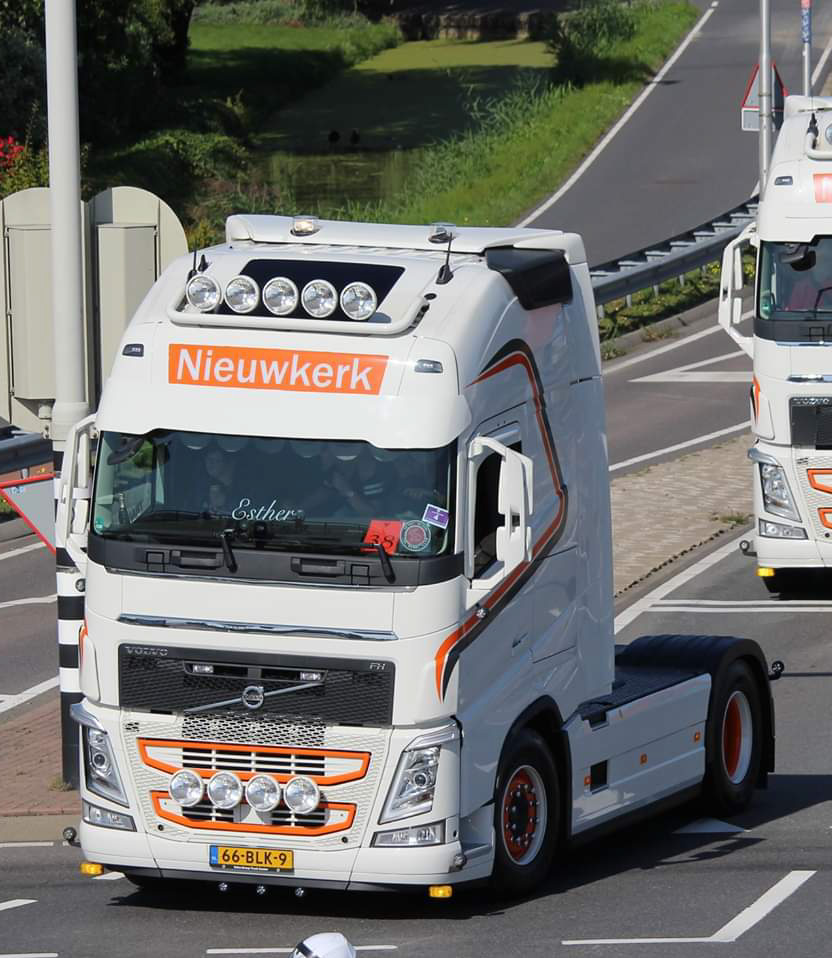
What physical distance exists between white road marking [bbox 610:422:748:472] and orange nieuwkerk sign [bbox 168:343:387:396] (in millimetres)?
15030

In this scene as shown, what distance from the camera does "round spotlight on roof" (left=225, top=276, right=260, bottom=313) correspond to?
421 inches

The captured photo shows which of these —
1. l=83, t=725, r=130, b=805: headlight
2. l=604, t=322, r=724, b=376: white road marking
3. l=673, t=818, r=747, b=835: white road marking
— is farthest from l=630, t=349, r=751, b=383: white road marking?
l=83, t=725, r=130, b=805: headlight

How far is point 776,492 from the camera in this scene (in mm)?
18891

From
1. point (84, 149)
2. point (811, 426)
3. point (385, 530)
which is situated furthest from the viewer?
point (84, 149)

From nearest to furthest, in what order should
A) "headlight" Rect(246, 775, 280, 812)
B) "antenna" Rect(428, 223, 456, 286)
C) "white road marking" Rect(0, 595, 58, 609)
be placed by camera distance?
"headlight" Rect(246, 775, 280, 812) → "antenna" Rect(428, 223, 456, 286) → "white road marking" Rect(0, 595, 58, 609)

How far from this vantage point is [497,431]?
10773 millimetres

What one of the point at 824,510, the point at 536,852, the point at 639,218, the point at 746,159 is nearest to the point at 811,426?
the point at 824,510

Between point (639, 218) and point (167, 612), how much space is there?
35124 mm

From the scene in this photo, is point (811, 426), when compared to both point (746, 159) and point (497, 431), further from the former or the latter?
point (746, 159)

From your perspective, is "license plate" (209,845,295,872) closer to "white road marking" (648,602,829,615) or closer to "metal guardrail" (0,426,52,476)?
"white road marking" (648,602,829,615)


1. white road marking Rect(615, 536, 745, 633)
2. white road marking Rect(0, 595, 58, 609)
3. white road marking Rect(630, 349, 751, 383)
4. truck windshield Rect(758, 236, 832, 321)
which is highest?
truck windshield Rect(758, 236, 832, 321)

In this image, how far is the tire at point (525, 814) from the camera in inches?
425

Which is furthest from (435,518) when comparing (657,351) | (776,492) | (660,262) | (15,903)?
(660,262)

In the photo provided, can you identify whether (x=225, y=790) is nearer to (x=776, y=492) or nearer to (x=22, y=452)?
(x=776, y=492)
